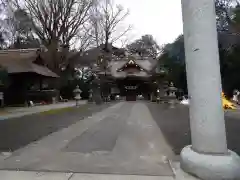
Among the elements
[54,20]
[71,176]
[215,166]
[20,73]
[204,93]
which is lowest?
[71,176]

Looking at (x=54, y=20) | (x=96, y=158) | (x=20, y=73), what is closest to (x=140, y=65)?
(x=54, y=20)

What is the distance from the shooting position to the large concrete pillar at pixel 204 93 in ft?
11.1

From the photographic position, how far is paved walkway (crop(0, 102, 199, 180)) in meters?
3.86

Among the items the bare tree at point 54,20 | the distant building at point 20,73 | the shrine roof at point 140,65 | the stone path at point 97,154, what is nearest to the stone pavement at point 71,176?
the stone path at point 97,154

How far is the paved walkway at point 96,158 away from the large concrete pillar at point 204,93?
16.6 inches

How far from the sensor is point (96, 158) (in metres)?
4.78

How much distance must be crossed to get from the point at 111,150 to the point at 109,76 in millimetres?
33337

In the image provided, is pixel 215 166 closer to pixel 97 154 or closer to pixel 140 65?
pixel 97 154

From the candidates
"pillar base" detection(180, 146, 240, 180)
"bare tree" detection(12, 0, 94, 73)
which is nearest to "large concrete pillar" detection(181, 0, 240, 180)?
"pillar base" detection(180, 146, 240, 180)

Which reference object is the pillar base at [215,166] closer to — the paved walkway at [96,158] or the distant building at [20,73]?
the paved walkway at [96,158]

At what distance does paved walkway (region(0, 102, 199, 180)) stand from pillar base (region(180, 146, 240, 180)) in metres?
0.25

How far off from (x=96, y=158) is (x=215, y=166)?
2.22 m

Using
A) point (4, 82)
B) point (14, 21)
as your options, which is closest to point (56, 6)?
point (14, 21)

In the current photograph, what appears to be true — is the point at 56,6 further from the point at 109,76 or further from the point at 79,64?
the point at 109,76
